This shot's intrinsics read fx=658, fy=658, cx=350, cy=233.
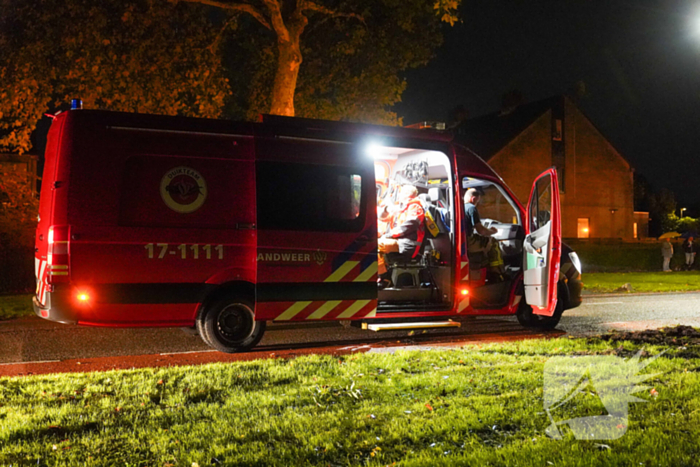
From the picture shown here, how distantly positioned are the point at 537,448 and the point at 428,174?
21.2 ft

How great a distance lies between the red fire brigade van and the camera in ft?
21.9

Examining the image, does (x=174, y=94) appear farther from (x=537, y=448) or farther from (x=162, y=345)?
(x=537, y=448)

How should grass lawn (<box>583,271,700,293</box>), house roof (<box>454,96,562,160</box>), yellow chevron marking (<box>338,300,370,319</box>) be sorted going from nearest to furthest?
yellow chevron marking (<box>338,300,370,319</box>) < grass lawn (<box>583,271,700,293</box>) < house roof (<box>454,96,562,160</box>)

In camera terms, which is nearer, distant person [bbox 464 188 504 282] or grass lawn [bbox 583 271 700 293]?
distant person [bbox 464 188 504 282]

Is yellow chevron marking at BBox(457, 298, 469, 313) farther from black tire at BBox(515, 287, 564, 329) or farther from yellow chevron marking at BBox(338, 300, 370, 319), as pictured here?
yellow chevron marking at BBox(338, 300, 370, 319)

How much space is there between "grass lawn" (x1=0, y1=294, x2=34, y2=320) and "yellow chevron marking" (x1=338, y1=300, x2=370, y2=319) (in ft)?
20.2

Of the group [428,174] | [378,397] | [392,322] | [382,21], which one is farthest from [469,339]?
[382,21]

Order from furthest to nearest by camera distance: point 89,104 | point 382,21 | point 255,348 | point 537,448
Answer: point 382,21
point 89,104
point 255,348
point 537,448

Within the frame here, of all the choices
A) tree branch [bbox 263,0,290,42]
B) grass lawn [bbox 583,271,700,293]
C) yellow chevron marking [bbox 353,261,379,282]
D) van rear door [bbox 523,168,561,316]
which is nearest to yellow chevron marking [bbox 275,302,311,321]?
yellow chevron marking [bbox 353,261,379,282]

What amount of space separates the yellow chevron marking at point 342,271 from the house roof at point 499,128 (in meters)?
30.5

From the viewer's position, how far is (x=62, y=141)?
6.72 metres

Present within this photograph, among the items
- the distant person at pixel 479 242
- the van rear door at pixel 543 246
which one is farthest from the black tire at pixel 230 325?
the van rear door at pixel 543 246

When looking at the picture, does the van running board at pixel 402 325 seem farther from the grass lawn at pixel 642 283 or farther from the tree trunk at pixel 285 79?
the grass lawn at pixel 642 283

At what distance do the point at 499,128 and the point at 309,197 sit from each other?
3453 cm
